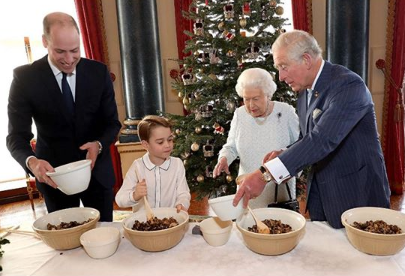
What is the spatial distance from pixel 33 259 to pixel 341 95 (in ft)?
4.75

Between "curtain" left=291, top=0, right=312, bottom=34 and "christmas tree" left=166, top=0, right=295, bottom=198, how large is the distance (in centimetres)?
128

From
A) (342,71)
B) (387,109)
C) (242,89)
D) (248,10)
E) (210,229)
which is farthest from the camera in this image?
(387,109)

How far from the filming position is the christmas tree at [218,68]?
11.5 feet

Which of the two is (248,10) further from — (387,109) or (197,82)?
(387,109)

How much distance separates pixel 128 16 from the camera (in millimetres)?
4508

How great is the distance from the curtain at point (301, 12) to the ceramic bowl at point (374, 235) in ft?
12.6

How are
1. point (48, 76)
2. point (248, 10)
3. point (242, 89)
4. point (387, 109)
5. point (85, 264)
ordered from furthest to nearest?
point (387, 109) < point (248, 10) < point (242, 89) < point (48, 76) < point (85, 264)

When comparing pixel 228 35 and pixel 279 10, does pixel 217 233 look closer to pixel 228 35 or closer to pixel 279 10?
pixel 228 35

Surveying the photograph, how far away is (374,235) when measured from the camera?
4.13 ft

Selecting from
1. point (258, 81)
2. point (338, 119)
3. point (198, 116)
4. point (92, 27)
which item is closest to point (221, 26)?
point (198, 116)

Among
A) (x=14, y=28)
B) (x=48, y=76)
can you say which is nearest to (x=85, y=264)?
(x=48, y=76)

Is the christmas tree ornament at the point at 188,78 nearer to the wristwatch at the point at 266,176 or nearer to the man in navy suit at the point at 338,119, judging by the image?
the man in navy suit at the point at 338,119

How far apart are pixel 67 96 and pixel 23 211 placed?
130 inches

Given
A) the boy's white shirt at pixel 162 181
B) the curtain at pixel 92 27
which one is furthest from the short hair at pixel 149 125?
the curtain at pixel 92 27
